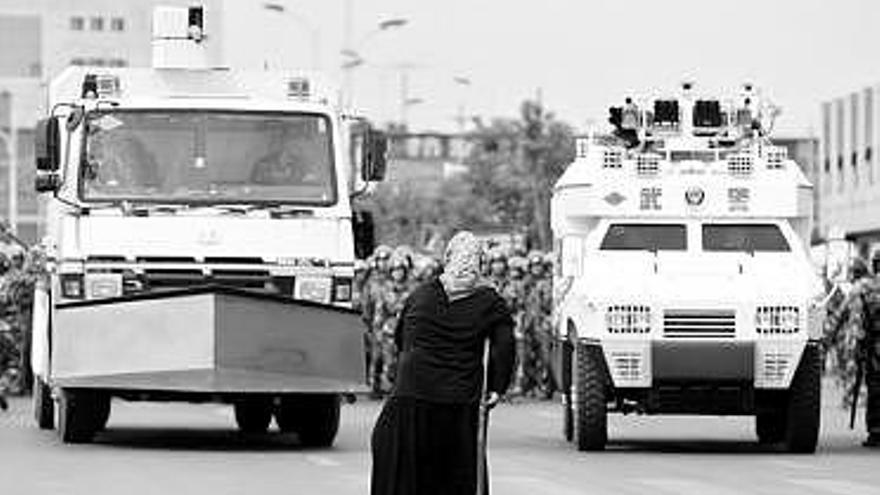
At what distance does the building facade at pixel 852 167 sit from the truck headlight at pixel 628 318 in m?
40.0

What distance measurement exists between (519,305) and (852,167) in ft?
127

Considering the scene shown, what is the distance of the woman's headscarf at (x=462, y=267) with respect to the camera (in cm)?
1444

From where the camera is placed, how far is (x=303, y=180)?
24344mm

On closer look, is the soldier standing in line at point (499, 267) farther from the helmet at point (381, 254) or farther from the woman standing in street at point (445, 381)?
the woman standing in street at point (445, 381)

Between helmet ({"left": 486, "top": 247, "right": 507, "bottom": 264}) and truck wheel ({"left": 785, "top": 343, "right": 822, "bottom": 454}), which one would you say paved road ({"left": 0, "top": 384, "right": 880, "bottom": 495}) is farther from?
helmet ({"left": 486, "top": 247, "right": 507, "bottom": 264})

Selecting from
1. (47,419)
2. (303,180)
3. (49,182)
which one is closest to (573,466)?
(303,180)

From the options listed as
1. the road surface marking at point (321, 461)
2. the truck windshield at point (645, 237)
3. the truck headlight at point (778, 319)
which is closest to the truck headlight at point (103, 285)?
the road surface marking at point (321, 461)

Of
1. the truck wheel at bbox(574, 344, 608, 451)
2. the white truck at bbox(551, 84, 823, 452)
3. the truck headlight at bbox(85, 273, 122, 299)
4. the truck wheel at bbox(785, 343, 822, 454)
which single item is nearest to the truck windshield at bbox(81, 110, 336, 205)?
the truck headlight at bbox(85, 273, 122, 299)

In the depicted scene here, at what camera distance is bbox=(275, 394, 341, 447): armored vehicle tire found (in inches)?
967

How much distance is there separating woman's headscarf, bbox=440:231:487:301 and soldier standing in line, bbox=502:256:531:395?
22708mm

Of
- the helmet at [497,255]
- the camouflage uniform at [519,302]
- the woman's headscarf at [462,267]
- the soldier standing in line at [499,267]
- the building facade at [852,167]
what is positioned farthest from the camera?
the building facade at [852,167]

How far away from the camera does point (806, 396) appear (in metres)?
24.3

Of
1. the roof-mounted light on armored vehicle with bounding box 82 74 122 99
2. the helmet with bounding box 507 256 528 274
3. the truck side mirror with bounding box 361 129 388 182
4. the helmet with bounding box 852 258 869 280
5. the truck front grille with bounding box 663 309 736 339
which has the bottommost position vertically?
the truck front grille with bounding box 663 309 736 339

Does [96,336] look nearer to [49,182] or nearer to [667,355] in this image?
[49,182]
